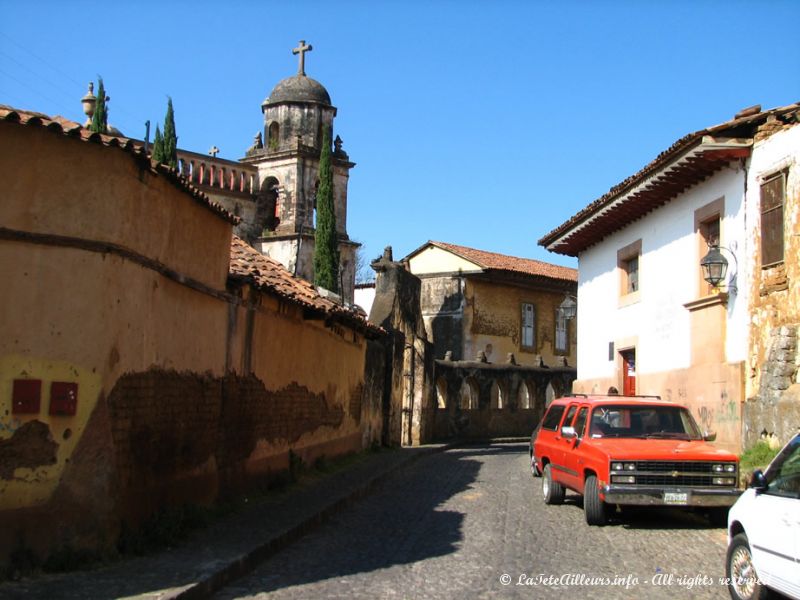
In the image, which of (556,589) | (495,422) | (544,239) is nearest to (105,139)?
(556,589)

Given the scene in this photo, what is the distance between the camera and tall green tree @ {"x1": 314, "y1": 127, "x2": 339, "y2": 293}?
37.3m

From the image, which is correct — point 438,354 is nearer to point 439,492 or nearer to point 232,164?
point 232,164

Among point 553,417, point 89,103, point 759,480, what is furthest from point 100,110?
point 759,480

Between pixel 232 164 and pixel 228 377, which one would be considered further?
pixel 232 164

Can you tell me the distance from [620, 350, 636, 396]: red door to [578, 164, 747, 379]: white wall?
402 mm

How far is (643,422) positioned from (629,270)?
999cm

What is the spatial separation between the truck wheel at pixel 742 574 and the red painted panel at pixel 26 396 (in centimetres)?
589

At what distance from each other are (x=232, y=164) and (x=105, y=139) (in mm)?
33007

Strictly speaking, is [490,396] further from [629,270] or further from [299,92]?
[299,92]

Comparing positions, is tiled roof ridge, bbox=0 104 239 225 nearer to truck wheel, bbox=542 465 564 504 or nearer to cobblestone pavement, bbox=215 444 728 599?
cobblestone pavement, bbox=215 444 728 599

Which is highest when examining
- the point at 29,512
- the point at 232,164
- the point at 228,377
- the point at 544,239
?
the point at 232,164

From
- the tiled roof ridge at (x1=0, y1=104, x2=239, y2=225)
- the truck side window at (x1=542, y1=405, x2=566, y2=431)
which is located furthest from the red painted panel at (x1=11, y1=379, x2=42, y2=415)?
the truck side window at (x1=542, y1=405, x2=566, y2=431)

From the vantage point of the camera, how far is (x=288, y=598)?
7.43 metres

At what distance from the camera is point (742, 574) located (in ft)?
23.7
